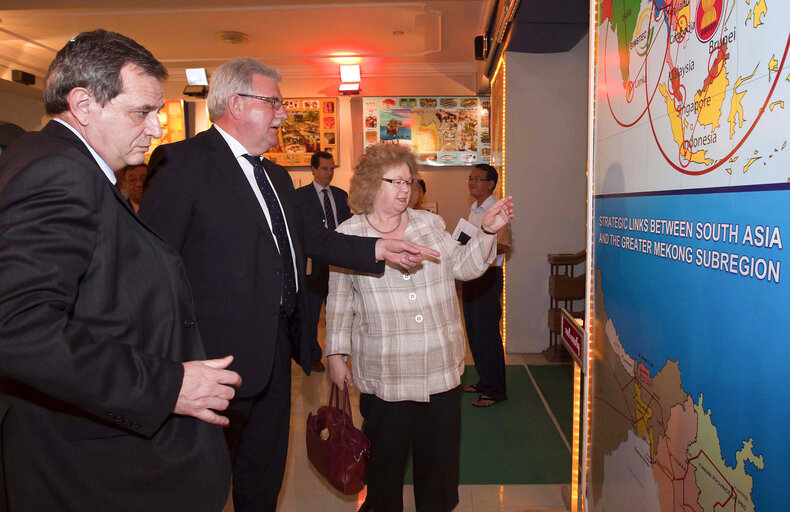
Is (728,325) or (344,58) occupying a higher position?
(344,58)

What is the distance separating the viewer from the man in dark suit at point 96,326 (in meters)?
0.94

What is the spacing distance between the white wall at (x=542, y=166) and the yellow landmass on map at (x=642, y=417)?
3603 mm

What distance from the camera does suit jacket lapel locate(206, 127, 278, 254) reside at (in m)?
1.82

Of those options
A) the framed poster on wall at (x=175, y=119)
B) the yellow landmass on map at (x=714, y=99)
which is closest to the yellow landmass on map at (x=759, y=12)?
the yellow landmass on map at (x=714, y=99)

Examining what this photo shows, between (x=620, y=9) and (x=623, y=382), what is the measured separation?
47.3 inches

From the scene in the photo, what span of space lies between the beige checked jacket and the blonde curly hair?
0.14 m

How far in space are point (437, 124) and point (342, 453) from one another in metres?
7.52

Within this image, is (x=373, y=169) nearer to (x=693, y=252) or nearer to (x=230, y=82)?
(x=230, y=82)

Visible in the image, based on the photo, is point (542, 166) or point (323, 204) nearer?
point (542, 166)

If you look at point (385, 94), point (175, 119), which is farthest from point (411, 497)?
point (175, 119)

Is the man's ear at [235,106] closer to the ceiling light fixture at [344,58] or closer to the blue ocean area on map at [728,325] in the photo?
the blue ocean area on map at [728,325]

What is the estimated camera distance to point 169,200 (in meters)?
1.72

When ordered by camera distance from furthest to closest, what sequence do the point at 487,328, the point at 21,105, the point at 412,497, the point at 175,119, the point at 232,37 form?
1. the point at 21,105
2. the point at 175,119
3. the point at 232,37
4. the point at 487,328
5. the point at 412,497

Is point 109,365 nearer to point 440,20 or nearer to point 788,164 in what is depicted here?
point 788,164
